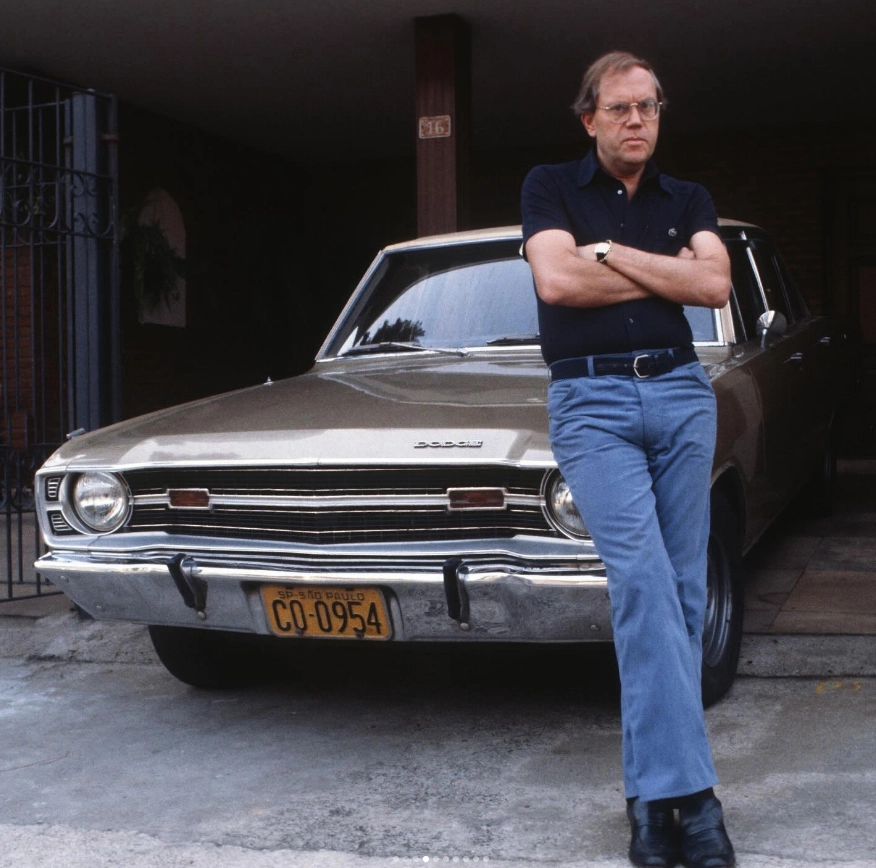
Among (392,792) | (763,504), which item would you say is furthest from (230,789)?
(763,504)

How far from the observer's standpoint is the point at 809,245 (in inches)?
507

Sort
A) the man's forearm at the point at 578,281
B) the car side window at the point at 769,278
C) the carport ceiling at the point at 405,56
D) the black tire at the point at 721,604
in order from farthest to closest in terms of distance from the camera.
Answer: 1. the carport ceiling at the point at 405,56
2. the car side window at the point at 769,278
3. the black tire at the point at 721,604
4. the man's forearm at the point at 578,281

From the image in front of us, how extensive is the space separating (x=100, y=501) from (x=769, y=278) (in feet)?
11.2

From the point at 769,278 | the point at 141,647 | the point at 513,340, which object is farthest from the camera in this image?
the point at 769,278

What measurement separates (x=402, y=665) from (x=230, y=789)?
1361 mm

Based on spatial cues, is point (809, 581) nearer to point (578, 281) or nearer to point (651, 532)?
point (651, 532)

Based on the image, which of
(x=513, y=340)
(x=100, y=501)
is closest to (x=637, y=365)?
(x=513, y=340)

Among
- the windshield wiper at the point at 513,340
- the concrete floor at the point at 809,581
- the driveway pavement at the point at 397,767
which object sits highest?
the windshield wiper at the point at 513,340

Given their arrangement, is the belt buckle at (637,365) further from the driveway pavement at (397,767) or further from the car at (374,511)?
the driveway pavement at (397,767)

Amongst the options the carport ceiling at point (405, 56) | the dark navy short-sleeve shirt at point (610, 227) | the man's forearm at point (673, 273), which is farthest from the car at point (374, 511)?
the carport ceiling at point (405, 56)

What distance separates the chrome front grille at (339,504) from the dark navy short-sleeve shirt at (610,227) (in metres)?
0.57

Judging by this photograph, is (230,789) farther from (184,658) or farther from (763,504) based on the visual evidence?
(763,504)

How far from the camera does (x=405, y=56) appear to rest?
1030 centimetres

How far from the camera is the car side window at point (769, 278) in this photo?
5594mm
